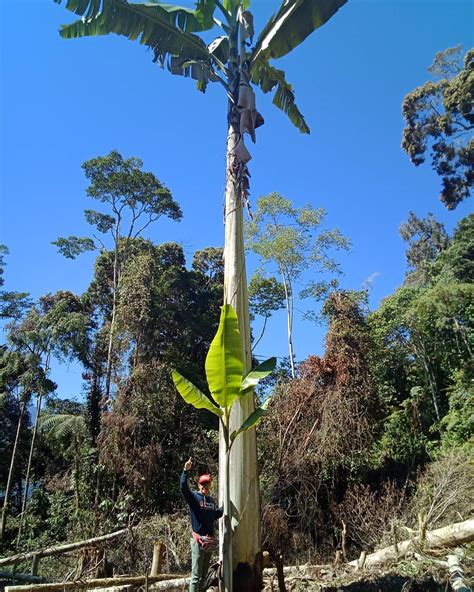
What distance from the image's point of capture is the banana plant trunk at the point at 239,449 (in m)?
4.46

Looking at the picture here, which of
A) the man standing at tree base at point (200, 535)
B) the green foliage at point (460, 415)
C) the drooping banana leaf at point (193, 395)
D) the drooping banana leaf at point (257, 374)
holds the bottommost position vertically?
the man standing at tree base at point (200, 535)

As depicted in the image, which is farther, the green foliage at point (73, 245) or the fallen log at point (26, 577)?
the green foliage at point (73, 245)

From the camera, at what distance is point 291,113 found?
879cm

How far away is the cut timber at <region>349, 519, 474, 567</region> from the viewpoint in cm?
570

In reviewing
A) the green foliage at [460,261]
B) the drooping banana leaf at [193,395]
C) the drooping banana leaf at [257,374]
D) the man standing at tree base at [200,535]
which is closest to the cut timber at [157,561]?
the man standing at tree base at [200,535]

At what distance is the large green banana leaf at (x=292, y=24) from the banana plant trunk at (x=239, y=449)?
109 cm

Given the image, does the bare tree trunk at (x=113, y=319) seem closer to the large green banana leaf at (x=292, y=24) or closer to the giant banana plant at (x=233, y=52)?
the giant banana plant at (x=233, y=52)

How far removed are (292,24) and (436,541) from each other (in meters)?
7.44

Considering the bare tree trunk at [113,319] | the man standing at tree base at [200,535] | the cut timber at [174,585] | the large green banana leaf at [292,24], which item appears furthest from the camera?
the bare tree trunk at [113,319]

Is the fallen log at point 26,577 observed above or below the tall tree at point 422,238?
below

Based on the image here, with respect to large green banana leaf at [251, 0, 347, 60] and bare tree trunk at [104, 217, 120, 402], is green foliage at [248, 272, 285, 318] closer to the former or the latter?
bare tree trunk at [104, 217, 120, 402]

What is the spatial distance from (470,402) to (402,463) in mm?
2491

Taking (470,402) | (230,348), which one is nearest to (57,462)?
(470,402)

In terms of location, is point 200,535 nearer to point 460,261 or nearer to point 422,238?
point 460,261
